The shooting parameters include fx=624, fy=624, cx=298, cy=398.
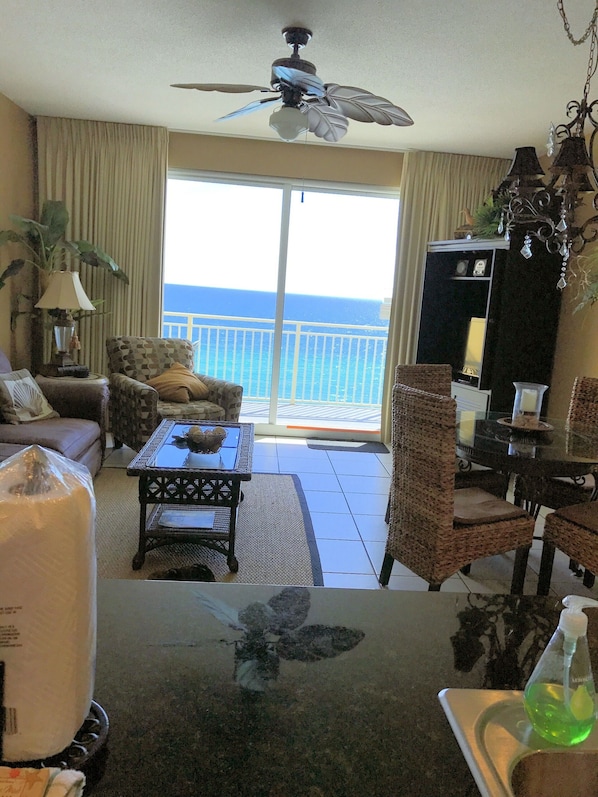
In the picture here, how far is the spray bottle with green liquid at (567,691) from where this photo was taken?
2.49 ft

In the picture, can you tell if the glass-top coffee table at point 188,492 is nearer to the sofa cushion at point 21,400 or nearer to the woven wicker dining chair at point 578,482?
the sofa cushion at point 21,400

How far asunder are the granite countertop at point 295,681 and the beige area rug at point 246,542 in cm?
190

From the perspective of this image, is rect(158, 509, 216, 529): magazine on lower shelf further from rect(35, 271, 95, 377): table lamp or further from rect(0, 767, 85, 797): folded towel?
rect(0, 767, 85, 797): folded towel

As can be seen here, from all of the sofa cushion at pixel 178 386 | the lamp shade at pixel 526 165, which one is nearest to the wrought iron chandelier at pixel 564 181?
the lamp shade at pixel 526 165

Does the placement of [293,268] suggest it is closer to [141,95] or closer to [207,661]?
[141,95]

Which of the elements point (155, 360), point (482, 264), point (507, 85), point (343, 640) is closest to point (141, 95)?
point (155, 360)

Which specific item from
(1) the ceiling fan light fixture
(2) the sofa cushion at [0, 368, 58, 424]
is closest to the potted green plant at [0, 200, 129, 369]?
(2) the sofa cushion at [0, 368, 58, 424]

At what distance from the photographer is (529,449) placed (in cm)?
267

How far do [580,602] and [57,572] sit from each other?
0.65 meters

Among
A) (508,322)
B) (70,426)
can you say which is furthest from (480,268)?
(70,426)

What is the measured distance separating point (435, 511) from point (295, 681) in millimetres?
1753

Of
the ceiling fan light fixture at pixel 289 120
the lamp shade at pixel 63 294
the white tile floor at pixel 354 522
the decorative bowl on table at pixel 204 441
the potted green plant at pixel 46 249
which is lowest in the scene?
the white tile floor at pixel 354 522

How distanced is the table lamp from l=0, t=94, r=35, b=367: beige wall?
523mm

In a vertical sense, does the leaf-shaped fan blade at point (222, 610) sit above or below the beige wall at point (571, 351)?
below
